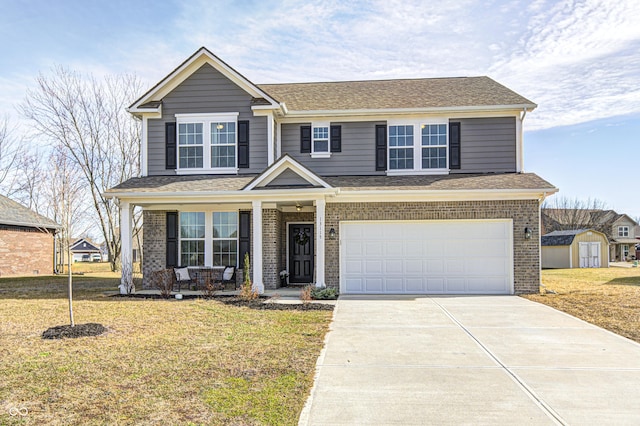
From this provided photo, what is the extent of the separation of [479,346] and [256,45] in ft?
41.2

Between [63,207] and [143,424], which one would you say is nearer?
[143,424]

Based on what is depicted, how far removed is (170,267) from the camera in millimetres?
14938

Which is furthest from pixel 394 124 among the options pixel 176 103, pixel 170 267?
pixel 170 267

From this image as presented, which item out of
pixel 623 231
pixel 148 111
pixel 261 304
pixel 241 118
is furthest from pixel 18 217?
pixel 623 231

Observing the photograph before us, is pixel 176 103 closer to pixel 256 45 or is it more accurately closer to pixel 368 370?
pixel 256 45

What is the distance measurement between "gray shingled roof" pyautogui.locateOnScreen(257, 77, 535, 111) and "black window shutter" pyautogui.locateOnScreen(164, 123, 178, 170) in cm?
354

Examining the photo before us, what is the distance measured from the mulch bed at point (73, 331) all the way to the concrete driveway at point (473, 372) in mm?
3963

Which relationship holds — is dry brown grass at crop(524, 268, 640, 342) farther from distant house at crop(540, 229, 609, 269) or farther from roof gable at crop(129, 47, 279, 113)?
distant house at crop(540, 229, 609, 269)

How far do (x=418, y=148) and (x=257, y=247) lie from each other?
19.8ft

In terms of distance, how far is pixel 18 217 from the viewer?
2298cm

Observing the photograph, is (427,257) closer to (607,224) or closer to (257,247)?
(257,247)

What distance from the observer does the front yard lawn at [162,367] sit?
15.3 ft

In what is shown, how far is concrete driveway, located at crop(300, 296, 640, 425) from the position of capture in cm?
468

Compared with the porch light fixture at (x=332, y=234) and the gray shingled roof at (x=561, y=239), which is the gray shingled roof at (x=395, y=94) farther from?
the gray shingled roof at (x=561, y=239)
